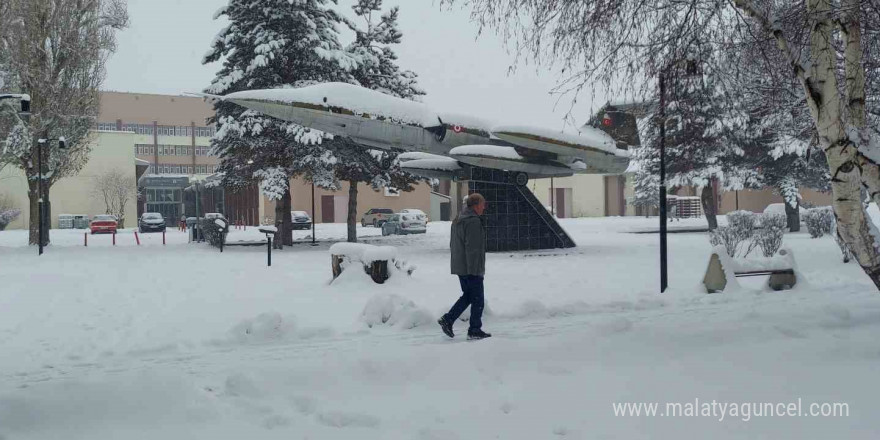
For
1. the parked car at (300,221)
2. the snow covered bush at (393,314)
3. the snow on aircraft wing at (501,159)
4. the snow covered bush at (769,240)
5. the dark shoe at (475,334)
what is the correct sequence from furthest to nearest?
the parked car at (300,221)
the snow on aircraft wing at (501,159)
the snow covered bush at (769,240)
the snow covered bush at (393,314)
the dark shoe at (475,334)

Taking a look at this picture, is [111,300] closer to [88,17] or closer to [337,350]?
[337,350]

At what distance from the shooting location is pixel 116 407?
5.25 meters

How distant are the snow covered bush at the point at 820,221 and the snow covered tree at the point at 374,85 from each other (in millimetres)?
15664

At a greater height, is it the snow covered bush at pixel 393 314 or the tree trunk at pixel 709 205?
the tree trunk at pixel 709 205

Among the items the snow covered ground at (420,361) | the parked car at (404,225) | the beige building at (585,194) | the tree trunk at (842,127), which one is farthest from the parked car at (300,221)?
the tree trunk at (842,127)

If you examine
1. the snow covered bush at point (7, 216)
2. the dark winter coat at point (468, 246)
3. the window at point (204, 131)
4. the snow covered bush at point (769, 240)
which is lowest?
the snow covered bush at point (769, 240)

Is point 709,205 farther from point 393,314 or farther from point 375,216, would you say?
point 393,314

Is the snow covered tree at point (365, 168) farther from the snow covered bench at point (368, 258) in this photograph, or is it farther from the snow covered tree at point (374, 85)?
the snow covered bench at point (368, 258)

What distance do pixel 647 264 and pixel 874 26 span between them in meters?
9.85

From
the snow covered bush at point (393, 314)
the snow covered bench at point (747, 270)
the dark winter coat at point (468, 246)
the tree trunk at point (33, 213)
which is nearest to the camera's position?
the dark winter coat at point (468, 246)

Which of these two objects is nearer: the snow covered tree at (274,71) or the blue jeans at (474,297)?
the blue jeans at (474,297)

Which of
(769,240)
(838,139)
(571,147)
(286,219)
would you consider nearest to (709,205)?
(571,147)

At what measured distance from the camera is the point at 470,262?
7.68m

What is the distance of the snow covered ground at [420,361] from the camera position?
4930 millimetres
